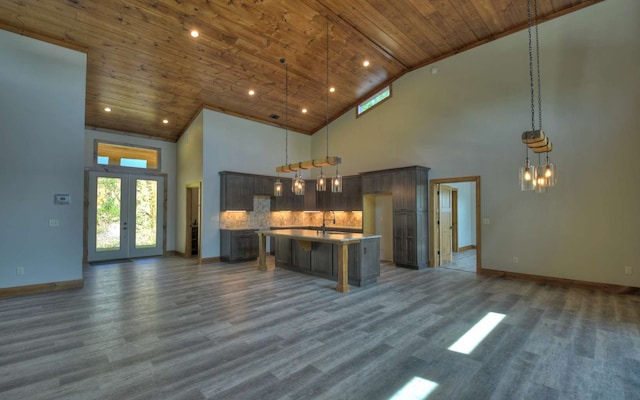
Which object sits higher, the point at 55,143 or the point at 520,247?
the point at 55,143

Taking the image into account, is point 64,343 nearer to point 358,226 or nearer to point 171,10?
point 171,10

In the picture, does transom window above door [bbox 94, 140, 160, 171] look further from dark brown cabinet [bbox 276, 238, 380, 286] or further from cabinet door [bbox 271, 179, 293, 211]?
dark brown cabinet [bbox 276, 238, 380, 286]

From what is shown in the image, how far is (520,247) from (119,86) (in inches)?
356

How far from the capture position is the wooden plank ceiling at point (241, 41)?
480cm

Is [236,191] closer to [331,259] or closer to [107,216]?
[107,216]

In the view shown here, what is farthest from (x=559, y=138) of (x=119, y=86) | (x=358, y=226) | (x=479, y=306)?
(x=119, y=86)

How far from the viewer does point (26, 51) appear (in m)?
4.90

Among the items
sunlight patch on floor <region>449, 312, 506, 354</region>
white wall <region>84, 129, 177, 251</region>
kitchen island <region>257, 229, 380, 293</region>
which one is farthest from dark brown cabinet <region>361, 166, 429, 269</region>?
white wall <region>84, 129, 177, 251</region>

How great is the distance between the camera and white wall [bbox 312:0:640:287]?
4.95 m

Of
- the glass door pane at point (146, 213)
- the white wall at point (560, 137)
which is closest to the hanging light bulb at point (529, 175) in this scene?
the white wall at point (560, 137)

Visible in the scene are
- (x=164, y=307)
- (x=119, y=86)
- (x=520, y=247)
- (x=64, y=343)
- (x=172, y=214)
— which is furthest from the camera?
(x=172, y=214)

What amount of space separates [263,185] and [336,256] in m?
3.89

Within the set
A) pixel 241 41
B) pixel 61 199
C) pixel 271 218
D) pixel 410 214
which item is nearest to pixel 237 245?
pixel 271 218

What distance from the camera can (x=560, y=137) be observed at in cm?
548
